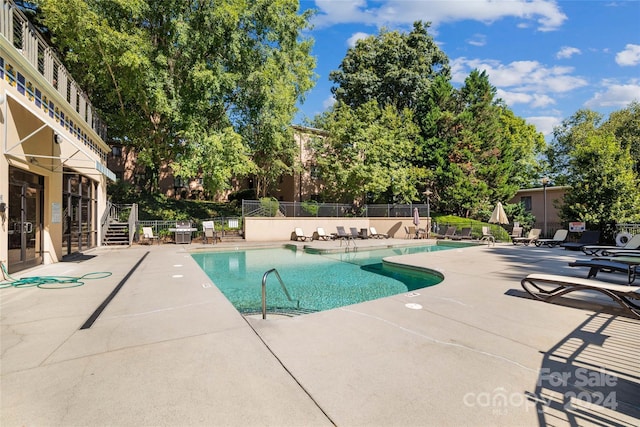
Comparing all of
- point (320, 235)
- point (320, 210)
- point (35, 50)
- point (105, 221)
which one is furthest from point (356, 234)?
point (35, 50)

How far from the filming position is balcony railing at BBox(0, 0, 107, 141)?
6.08 metres

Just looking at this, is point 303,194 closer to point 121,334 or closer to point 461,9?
point 461,9

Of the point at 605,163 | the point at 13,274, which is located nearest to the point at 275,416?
the point at 13,274

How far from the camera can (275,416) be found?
2125 millimetres

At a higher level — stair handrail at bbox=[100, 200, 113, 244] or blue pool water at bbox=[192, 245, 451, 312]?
stair handrail at bbox=[100, 200, 113, 244]

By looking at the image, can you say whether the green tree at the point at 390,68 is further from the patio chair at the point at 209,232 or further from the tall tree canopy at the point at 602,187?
the patio chair at the point at 209,232

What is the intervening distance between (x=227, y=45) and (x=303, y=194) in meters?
13.4

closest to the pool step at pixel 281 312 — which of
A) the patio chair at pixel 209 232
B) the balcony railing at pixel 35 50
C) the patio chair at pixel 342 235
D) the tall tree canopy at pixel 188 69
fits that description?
the balcony railing at pixel 35 50

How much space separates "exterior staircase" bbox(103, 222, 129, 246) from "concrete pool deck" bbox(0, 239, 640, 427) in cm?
1106

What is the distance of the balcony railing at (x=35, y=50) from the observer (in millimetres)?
6078

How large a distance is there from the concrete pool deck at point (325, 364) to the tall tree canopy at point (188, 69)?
11.7m

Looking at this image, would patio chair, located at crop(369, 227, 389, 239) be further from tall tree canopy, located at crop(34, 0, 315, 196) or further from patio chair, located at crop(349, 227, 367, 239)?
tall tree canopy, located at crop(34, 0, 315, 196)

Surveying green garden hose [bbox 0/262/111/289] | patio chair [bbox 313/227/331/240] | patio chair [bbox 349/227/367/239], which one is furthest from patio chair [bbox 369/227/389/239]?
green garden hose [bbox 0/262/111/289]

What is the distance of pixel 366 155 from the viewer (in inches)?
880
